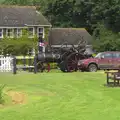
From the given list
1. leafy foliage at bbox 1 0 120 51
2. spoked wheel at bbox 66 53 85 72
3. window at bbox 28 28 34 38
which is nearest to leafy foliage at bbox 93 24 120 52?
leafy foliage at bbox 1 0 120 51

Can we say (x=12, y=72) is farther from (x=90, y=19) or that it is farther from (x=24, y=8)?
(x=90, y=19)

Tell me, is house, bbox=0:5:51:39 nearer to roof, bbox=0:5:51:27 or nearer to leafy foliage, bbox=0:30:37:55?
roof, bbox=0:5:51:27

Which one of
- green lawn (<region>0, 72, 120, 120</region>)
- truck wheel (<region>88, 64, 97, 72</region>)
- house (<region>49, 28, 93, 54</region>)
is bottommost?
green lawn (<region>0, 72, 120, 120</region>)

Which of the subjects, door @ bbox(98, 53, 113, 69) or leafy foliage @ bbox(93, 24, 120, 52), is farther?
leafy foliage @ bbox(93, 24, 120, 52)

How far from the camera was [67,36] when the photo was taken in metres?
66.1

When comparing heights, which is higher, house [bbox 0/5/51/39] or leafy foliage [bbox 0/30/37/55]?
house [bbox 0/5/51/39]

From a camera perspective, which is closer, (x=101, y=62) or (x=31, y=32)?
(x=101, y=62)

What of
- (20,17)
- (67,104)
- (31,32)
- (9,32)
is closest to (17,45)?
(9,32)

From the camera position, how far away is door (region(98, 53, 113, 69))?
3297 cm

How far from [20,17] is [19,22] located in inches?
64.1

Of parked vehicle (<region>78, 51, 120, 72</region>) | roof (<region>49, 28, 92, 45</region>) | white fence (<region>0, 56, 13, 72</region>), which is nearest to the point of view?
white fence (<region>0, 56, 13, 72</region>)

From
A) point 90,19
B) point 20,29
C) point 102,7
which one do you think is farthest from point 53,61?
point 90,19

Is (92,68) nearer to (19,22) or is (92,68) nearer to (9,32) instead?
(9,32)

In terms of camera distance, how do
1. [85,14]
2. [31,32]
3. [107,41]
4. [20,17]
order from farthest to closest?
[85,14] < [20,17] < [107,41] < [31,32]
